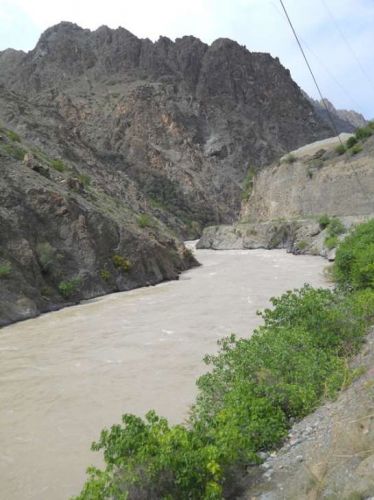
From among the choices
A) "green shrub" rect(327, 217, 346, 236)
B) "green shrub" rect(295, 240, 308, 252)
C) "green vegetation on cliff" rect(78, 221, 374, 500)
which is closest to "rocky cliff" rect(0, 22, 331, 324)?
"green vegetation on cliff" rect(78, 221, 374, 500)

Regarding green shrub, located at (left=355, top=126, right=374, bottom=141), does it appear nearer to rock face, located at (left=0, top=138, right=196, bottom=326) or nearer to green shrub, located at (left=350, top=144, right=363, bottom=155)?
green shrub, located at (left=350, top=144, right=363, bottom=155)

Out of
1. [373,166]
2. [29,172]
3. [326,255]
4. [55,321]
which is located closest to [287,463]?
[55,321]

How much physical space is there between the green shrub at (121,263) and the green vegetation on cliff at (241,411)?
15310 millimetres

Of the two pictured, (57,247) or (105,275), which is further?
(105,275)

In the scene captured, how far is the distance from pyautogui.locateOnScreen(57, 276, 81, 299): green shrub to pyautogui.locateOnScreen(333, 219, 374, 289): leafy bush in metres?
11.5

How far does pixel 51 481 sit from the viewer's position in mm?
6801

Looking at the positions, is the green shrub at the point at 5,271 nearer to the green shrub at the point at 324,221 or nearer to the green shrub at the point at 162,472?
the green shrub at the point at 162,472

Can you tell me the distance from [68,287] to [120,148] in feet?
330

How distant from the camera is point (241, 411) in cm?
686

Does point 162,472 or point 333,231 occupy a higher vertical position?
point 162,472

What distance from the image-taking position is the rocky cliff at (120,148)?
23.7m

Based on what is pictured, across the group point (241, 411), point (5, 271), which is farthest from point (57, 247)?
point (241, 411)

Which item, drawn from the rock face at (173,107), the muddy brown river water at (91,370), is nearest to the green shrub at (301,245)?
the muddy brown river water at (91,370)

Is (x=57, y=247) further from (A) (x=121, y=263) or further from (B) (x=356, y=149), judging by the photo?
(B) (x=356, y=149)
